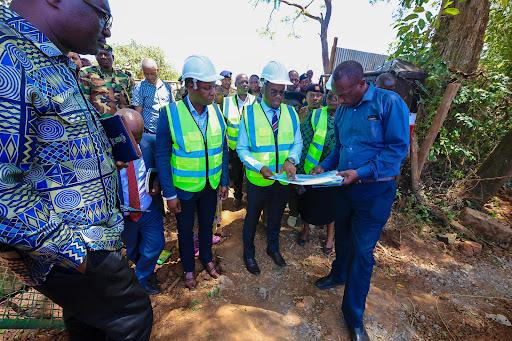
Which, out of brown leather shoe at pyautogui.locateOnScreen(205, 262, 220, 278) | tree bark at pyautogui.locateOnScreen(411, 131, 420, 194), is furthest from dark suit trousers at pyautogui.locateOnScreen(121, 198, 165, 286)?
tree bark at pyautogui.locateOnScreen(411, 131, 420, 194)

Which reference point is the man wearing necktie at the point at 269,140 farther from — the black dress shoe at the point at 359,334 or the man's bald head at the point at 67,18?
the man's bald head at the point at 67,18

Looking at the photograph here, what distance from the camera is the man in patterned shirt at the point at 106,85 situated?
3.20 m

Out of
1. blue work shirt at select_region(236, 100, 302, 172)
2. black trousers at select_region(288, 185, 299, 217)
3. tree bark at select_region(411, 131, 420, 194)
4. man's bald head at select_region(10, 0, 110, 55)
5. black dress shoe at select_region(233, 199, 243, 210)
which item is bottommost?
black dress shoe at select_region(233, 199, 243, 210)

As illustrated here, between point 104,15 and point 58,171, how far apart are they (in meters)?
0.65

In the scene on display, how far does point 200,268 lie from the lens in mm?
3109

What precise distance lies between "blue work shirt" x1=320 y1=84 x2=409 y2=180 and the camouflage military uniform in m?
2.51

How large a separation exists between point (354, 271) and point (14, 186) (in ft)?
7.37

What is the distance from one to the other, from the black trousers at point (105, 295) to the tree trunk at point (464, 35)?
5.78m

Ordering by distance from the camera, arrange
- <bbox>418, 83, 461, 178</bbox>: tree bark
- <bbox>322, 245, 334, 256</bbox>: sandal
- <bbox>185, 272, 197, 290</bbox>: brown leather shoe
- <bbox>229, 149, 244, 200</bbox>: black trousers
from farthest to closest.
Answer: <bbox>229, 149, 244, 200</bbox>: black trousers < <bbox>418, 83, 461, 178</bbox>: tree bark < <bbox>322, 245, 334, 256</bbox>: sandal < <bbox>185, 272, 197, 290</bbox>: brown leather shoe

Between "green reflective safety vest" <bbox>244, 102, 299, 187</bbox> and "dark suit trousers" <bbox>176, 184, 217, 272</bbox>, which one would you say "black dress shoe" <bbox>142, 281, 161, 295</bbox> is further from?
"green reflective safety vest" <bbox>244, 102, 299, 187</bbox>

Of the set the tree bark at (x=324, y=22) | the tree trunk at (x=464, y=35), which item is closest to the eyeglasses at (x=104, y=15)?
the tree trunk at (x=464, y=35)

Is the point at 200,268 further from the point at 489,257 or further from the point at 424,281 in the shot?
the point at 489,257

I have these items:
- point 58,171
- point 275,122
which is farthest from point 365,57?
point 58,171

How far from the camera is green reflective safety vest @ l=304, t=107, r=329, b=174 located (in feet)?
10.3
